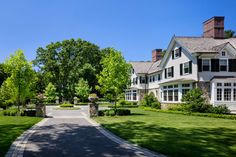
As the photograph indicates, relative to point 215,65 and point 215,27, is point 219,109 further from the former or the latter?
point 215,27

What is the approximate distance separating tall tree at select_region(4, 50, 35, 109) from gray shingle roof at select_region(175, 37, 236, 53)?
65.9ft

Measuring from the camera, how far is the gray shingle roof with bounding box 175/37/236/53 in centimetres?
3209

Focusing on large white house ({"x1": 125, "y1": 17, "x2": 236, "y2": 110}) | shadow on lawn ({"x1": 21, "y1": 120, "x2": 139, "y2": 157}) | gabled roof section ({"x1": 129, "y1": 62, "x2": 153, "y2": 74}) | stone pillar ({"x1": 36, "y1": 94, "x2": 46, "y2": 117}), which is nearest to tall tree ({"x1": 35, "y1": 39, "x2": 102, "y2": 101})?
gabled roof section ({"x1": 129, "y1": 62, "x2": 153, "y2": 74})

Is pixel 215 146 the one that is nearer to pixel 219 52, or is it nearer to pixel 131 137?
pixel 131 137

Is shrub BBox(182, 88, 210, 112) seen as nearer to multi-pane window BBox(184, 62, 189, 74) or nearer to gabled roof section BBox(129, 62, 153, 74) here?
multi-pane window BBox(184, 62, 189, 74)

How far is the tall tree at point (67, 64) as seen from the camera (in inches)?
2681

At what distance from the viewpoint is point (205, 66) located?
31.5 m

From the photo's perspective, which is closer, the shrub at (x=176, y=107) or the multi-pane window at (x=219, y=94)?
the multi-pane window at (x=219, y=94)

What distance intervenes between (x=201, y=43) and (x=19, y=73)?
23.6 meters

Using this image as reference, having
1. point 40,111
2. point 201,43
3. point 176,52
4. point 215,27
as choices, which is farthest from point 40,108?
point 215,27

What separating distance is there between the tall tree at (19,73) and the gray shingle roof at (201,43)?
65.9 ft

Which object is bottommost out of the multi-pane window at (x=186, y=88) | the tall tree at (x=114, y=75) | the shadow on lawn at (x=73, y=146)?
the shadow on lawn at (x=73, y=146)

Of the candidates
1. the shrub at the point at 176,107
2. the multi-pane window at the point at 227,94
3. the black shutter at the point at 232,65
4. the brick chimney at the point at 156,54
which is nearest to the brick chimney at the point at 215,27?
the black shutter at the point at 232,65

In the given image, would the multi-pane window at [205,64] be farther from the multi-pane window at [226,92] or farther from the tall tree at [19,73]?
the tall tree at [19,73]
